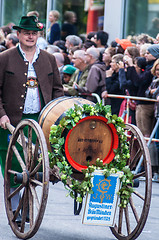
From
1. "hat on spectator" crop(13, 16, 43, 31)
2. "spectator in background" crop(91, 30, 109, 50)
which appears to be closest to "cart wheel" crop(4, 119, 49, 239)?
"hat on spectator" crop(13, 16, 43, 31)

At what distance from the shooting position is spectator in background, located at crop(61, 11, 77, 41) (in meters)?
15.5

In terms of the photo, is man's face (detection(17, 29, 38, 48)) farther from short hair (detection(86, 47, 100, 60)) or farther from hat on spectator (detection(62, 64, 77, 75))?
hat on spectator (detection(62, 64, 77, 75))

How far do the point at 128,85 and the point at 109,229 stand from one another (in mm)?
3730

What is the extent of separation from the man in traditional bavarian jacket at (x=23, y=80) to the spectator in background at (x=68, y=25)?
937 centimetres

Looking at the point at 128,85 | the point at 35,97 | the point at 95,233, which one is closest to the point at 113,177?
the point at 95,233

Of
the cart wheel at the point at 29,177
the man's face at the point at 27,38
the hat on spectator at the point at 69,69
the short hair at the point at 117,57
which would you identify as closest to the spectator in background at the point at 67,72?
the hat on spectator at the point at 69,69

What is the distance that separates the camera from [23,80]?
5.96m

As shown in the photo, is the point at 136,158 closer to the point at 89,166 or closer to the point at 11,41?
the point at 89,166

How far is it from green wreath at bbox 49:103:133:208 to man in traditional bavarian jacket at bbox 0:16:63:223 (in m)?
0.98

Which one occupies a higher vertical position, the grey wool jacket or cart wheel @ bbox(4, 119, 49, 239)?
the grey wool jacket

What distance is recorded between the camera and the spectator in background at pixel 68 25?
15500 millimetres

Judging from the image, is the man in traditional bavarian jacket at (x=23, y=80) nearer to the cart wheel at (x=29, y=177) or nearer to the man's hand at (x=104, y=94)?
the cart wheel at (x=29, y=177)

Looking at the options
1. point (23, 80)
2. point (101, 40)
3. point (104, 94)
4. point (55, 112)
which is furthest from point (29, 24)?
point (101, 40)

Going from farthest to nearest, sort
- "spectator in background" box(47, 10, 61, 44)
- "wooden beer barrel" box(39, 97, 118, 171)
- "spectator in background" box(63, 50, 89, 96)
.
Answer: "spectator in background" box(47, 10, 61, 44) < "spectator in background" box(63, 50, 89, 96) < "wooden beer barrel" box(39, 97, 118, 171)
